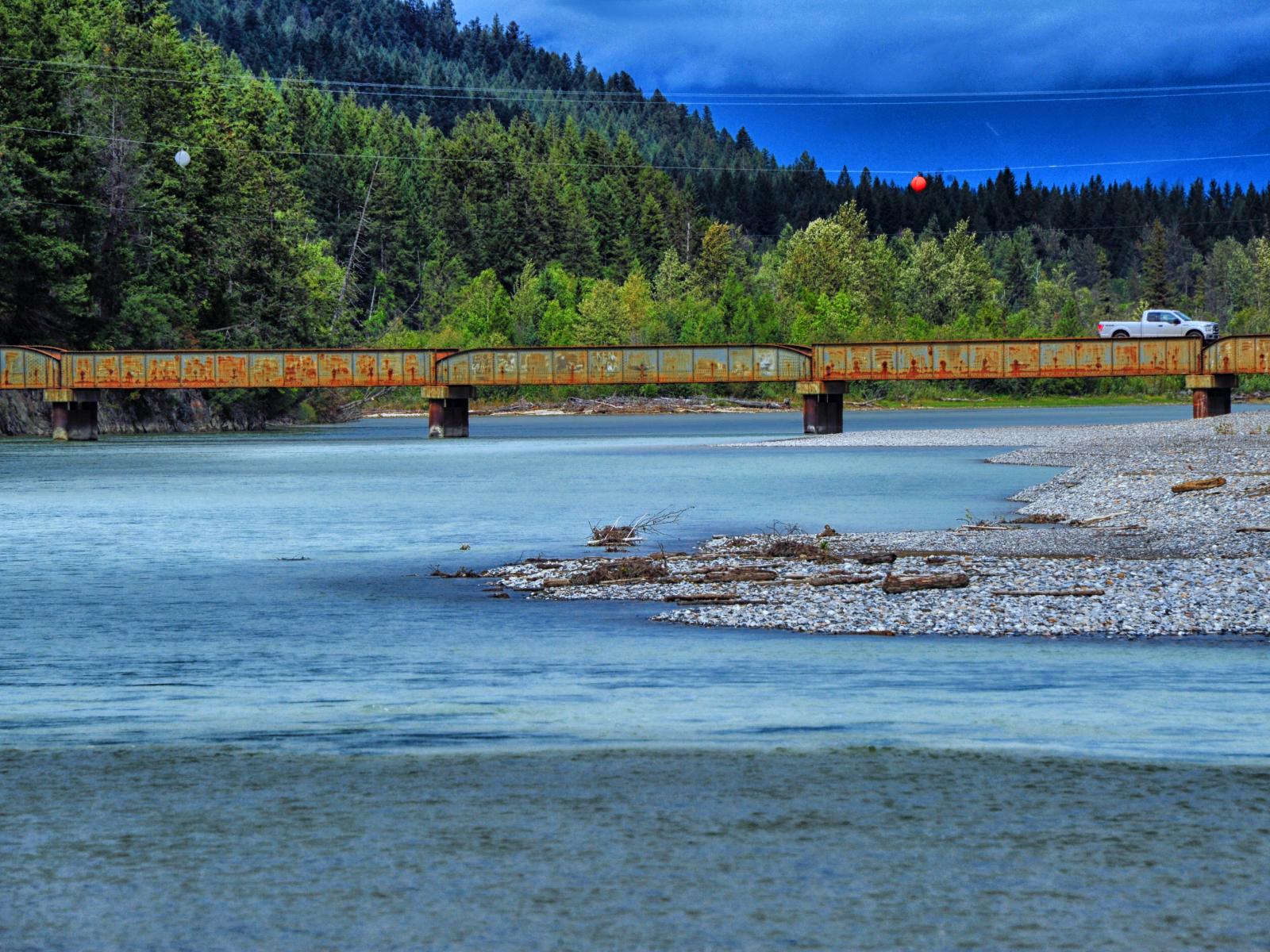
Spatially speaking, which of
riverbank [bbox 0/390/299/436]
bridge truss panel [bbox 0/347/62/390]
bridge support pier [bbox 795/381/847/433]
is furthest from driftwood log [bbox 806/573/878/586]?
riverbank [bbox 0/390/299/436]

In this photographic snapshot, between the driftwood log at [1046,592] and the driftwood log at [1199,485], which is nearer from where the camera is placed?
the driftwood log at [1046,592]

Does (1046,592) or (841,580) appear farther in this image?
(841,580)

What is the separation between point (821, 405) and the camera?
282ft

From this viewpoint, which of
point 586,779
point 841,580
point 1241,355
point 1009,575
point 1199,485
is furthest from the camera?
point 1241,355

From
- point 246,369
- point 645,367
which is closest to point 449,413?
point 246,369

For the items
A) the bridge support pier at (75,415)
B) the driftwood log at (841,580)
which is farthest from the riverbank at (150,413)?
the driftwood log at (841,580)

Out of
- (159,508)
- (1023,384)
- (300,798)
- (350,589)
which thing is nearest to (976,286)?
(1023,384)

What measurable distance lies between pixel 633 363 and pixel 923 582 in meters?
67.6

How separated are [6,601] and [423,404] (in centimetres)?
14092

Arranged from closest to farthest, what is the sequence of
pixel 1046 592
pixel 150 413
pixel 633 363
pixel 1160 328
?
pixel 1046 592, pixel 633 363, pixel 1160 328, pixel 150 413

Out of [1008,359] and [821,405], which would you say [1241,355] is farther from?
[821,405]

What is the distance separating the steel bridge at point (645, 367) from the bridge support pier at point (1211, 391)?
65mm

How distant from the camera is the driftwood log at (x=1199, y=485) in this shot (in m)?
33.9

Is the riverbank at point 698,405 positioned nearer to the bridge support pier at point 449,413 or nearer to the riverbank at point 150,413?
the riverbank at point 150,413
